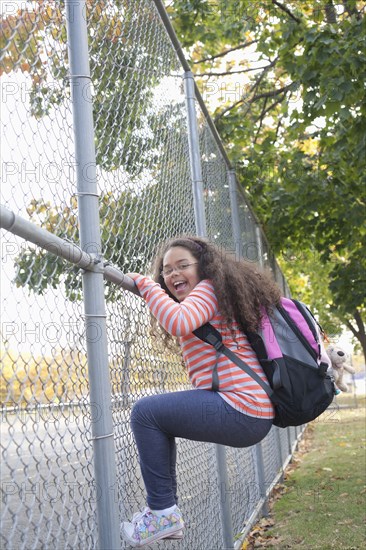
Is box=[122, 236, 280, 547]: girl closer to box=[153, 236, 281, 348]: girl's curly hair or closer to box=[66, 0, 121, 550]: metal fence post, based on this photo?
box=[153, 236, 281, 348]: girl's curly hair

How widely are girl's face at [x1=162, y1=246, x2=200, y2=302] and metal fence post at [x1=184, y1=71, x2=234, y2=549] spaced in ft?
4.51

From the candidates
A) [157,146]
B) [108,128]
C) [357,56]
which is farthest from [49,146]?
[357,56]

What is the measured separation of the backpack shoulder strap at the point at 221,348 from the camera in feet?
9.29

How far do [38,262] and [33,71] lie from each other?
536mm

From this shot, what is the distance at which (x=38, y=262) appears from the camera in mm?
2307

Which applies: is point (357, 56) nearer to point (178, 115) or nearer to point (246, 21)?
point (178, 115)

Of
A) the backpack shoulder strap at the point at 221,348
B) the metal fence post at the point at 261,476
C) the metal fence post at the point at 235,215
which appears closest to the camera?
the backpack shoulder strap at the point at 221,348

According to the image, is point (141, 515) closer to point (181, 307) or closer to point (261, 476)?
point (181, 307)

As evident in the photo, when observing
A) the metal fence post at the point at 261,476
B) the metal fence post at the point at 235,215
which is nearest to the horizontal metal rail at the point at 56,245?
the metal fence post at the point at 235,215

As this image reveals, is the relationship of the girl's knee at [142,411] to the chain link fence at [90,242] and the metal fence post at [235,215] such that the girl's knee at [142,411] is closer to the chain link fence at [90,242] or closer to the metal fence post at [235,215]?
the chain link fence at [90,242]

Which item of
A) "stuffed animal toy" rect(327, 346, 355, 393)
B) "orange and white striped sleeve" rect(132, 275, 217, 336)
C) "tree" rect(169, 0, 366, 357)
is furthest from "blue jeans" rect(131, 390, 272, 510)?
"tree" rect(169, 0, 366, 357)

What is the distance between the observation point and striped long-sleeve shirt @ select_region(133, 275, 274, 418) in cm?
273

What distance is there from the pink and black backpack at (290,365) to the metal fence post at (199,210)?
1590mm

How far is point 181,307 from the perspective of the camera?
2.75 m
